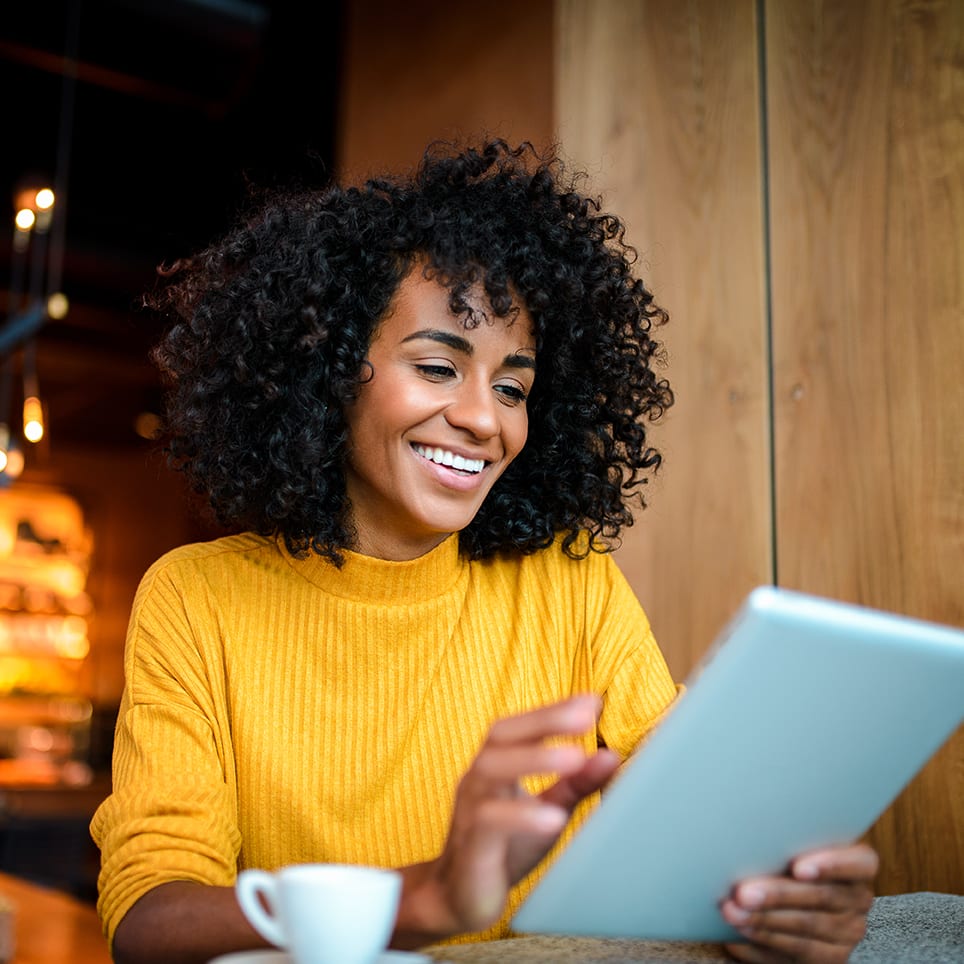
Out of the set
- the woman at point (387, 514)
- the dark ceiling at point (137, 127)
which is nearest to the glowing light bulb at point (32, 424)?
the dark ceiling at point (137, 127)

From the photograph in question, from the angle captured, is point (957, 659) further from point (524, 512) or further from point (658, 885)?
point (524, 512)

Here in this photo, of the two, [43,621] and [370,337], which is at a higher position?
[370,337]

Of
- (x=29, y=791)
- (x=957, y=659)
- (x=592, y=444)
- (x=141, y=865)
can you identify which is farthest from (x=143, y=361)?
(x=957, y=659)

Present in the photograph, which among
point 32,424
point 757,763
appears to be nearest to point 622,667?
point 757,763

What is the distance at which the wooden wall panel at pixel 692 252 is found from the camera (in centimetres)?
204

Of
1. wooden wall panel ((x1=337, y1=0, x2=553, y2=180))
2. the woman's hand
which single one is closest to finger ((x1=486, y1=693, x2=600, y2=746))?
the woman's hand

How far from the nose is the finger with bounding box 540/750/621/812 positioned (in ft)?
1.83

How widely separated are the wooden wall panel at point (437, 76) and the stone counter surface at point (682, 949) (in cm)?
173

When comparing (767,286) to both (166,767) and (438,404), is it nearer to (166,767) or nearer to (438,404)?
(438,404)

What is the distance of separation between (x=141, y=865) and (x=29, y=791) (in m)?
5.44

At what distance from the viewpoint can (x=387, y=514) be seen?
1516 millimetres

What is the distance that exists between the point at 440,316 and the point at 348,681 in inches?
18.2

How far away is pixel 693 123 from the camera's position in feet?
7.34

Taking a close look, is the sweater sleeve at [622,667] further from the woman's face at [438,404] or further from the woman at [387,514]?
the woman's face at [438,404]
